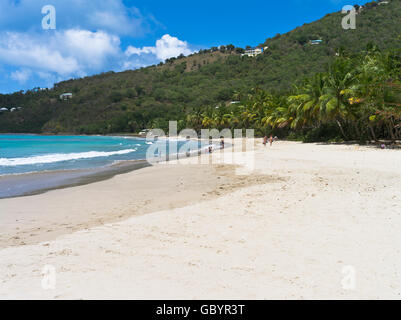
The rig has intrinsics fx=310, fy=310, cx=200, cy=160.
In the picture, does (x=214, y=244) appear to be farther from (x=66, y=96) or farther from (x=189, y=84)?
(x=66, y=96)

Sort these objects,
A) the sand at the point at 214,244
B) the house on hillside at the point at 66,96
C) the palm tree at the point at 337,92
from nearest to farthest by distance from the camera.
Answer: the sand at the point at 214,244
the palm tree at the point at 337,92
the house on hillside at the point at 66,96

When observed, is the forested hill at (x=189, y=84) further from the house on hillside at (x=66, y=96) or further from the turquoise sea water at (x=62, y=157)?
the turquoise sea water at (x=62, y=157)

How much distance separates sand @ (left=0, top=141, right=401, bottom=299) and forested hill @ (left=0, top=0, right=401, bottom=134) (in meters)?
91.6

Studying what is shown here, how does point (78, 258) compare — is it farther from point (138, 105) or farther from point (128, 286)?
point (138, 105)

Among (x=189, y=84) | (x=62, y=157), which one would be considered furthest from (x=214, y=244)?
(x=189, y=84)

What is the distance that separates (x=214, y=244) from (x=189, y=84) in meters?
157

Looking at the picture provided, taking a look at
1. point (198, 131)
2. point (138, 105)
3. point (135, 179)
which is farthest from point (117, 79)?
point (135, 179)

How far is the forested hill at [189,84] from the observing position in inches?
4350

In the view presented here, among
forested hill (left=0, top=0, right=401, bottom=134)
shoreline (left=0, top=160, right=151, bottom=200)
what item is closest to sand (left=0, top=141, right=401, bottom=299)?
shoreline (left=0, top=160, right=151, bottom=200)

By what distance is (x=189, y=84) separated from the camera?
157 meters

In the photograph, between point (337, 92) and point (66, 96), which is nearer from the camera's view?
point (337, 92)

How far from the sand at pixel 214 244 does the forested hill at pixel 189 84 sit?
91640mm

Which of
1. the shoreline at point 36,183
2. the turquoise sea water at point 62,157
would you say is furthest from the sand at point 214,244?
the turquoise sea water at point 62,157

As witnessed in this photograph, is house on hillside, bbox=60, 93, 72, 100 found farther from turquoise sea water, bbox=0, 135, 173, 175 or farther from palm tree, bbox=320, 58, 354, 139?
palm tree, bbox=320, 58, 354, 139
